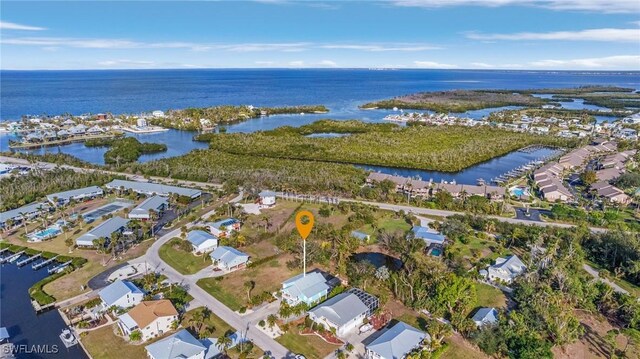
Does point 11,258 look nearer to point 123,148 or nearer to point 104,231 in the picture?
point 104,231

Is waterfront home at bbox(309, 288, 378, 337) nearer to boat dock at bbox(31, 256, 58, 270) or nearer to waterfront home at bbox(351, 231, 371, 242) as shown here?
waterfront home at bbox(351, 231, 371, 242)

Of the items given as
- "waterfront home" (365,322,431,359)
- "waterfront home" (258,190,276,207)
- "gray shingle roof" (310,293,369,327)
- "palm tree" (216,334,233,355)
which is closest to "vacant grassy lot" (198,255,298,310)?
"palm tree" (216,334,233,355)

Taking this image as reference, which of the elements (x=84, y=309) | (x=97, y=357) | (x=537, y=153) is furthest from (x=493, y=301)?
Result: (x=537, y=153)

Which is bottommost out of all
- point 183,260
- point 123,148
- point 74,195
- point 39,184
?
point 183,260

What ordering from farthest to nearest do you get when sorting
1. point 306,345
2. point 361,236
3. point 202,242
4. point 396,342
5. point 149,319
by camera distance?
point 361,236 < point 202,242 < point 149,319 < point 306,345 < point 396,342

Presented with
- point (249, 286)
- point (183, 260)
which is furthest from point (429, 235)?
point (183, 260)

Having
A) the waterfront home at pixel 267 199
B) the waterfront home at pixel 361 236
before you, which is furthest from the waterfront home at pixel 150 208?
the waterfront home at pixel 361 236
